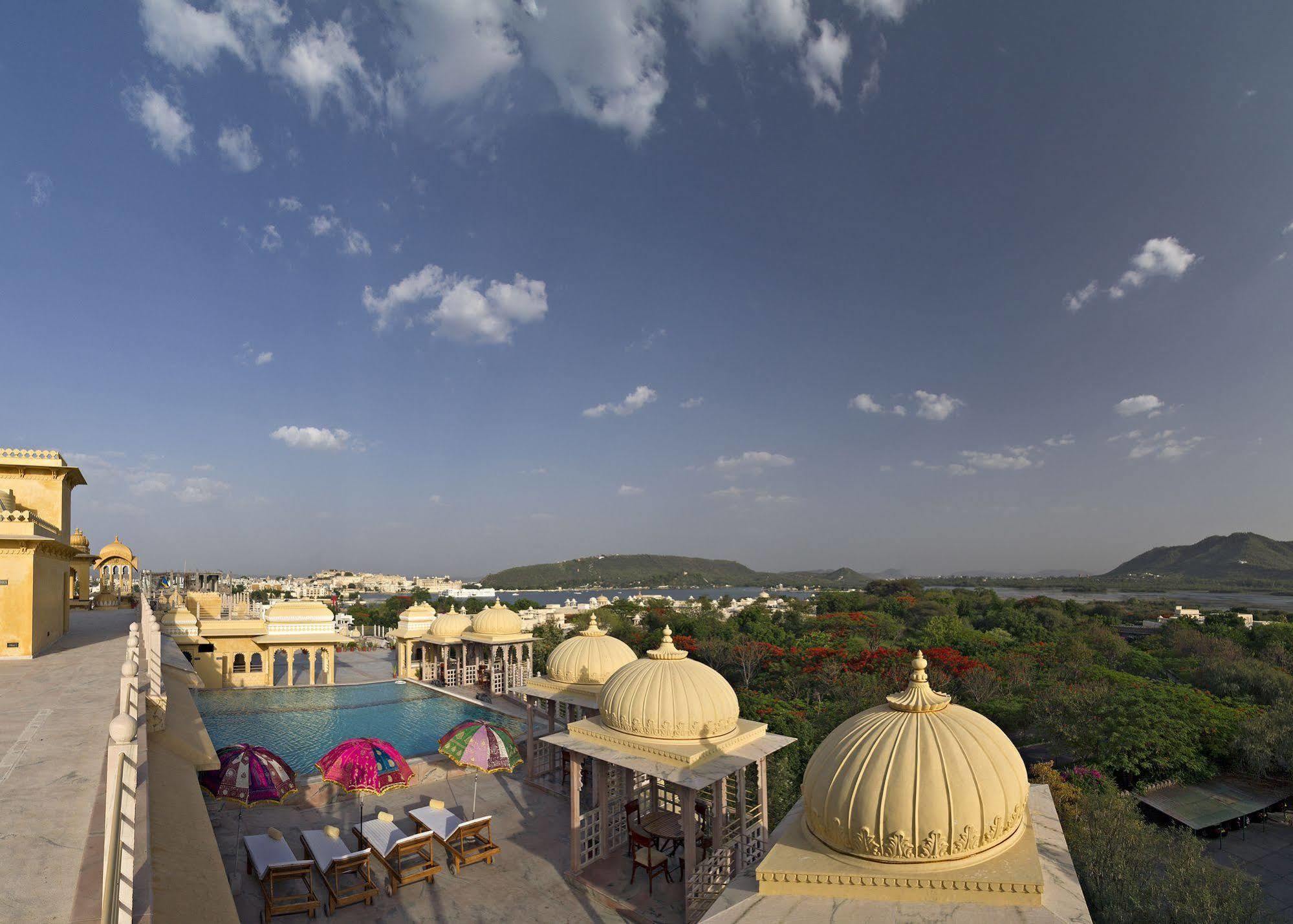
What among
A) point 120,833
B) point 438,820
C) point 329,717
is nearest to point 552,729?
point 438,820

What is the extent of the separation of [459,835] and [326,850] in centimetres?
190

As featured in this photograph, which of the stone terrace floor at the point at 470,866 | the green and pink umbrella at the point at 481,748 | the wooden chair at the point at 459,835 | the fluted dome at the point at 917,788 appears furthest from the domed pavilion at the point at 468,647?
the fluted dome at the point at 917,788

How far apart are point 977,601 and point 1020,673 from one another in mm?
38505

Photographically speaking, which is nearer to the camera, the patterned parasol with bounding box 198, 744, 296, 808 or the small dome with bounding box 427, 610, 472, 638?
the patterned parasol with bounding box 198, 744, 296, 808

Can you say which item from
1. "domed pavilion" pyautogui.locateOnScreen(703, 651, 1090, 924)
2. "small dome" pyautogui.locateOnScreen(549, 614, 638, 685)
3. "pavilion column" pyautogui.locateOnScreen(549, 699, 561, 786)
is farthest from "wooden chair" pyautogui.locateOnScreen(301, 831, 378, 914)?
"domed pavilion" pyautogui.locateOnScreen(703, 651, 1090, 924)

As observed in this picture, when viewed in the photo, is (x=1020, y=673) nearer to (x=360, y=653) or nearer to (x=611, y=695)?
(x=611, y=695)

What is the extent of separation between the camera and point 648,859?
9.58 meters

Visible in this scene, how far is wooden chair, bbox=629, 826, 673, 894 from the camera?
9.59m

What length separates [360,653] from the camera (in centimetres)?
3672

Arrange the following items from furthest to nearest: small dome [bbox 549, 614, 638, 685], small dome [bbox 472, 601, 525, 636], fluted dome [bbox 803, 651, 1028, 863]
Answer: small dome [bbox 472, 601, 525, 636], small dome [bbox 549, 614, 638, 685], fluted dome [bbox 803, 651, 1028, 863]

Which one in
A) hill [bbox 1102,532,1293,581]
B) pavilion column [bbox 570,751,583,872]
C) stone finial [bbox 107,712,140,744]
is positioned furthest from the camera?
hill [bbox 1102,532,1293,581]

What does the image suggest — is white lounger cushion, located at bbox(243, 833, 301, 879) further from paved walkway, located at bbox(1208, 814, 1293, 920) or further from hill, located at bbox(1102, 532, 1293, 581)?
hill, located at bbox(1102, 532, 1293, 581)

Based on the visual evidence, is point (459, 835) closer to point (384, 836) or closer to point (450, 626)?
point (384, 836)

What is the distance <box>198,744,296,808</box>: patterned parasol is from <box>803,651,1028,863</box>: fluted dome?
28.8 ft
